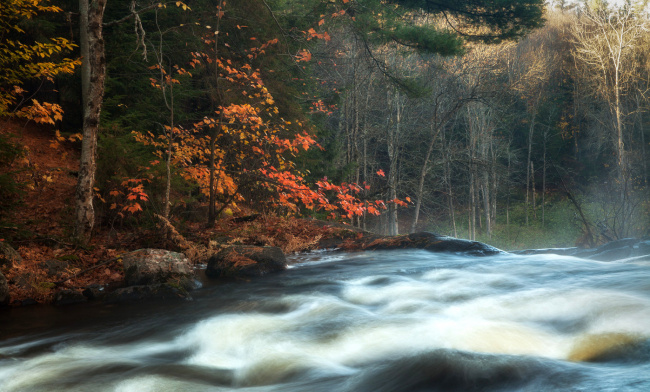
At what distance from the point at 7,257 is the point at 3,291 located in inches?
29.7

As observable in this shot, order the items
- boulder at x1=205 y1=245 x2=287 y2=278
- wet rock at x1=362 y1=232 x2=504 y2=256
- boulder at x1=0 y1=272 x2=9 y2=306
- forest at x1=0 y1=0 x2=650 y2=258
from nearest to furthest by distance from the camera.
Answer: boulder at x1=0 y1=272 x2=9 y2=306
boulder at x1=205 y1=245 x2=287 y2=278
forest at x1=0 y1=0 x2=650 y2=258
wet rock at x1=362 y1=232 x2=504 y2=256

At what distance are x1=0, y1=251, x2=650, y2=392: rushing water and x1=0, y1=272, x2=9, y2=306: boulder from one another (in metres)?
0.24

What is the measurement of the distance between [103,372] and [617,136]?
1022 inches

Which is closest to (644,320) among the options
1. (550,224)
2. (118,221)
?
(118,221)

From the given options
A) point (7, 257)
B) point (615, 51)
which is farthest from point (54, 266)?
point (615, 51)

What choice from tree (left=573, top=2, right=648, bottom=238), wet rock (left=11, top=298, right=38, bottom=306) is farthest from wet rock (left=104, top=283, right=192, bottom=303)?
tree (left=573, top=2, right=648, bottom=238)

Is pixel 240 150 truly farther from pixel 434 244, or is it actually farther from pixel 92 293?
pixel 92 293

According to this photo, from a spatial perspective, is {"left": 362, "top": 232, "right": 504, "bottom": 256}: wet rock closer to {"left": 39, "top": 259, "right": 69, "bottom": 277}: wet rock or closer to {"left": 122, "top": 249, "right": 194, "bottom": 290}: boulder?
{"left": 122, "top": 249, "right": 194, "bottom": 290}: boulder

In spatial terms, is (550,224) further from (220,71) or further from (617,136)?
(220,71)

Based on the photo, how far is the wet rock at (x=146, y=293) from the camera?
246 inches

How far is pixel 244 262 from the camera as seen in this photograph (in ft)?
25.8

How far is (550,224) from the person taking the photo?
2945 centimetres

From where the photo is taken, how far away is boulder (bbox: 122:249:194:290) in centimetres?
665

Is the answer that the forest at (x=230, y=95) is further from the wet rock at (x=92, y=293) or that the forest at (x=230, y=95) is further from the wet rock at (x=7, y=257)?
the wet rock at (x=92, y=293)
